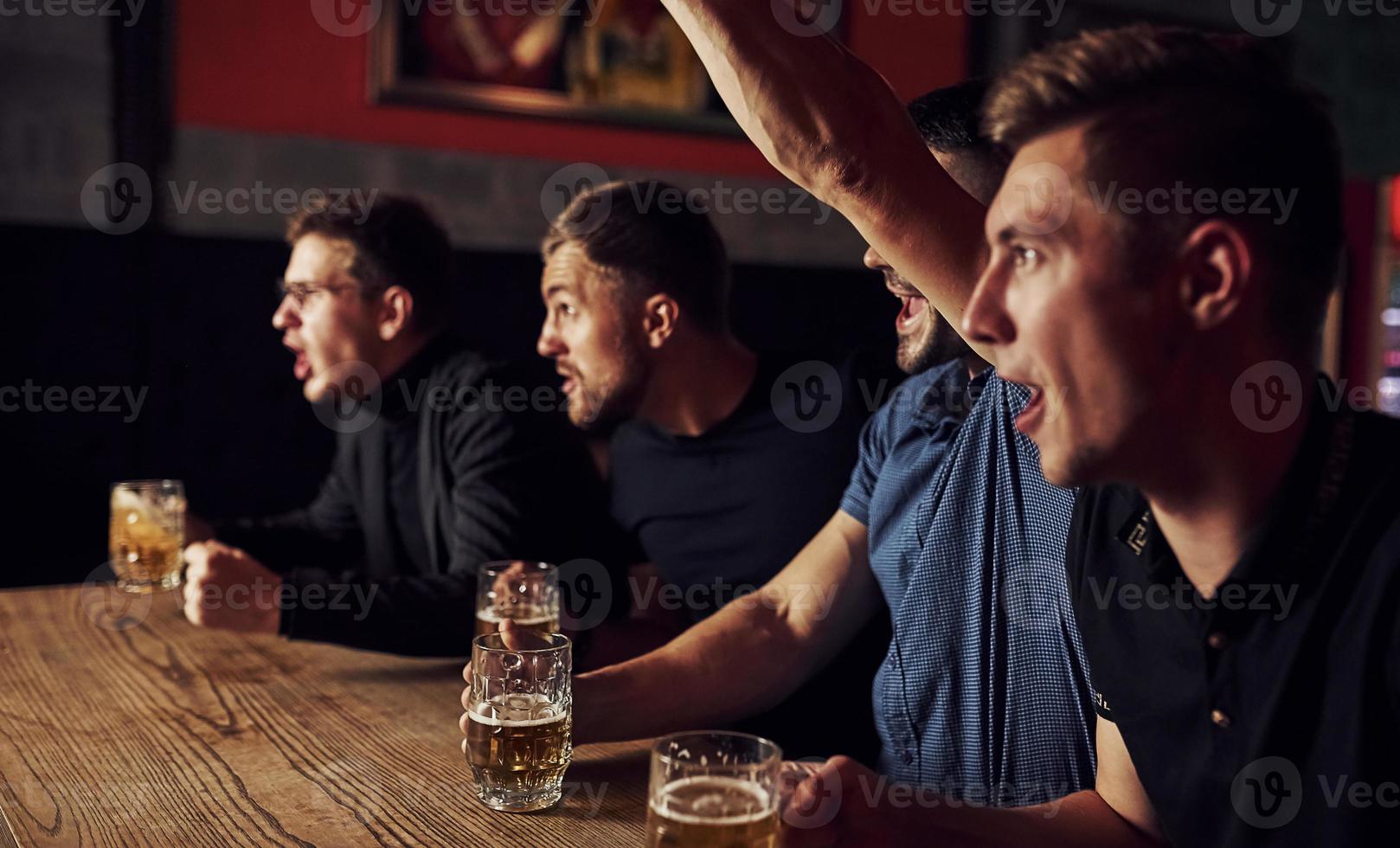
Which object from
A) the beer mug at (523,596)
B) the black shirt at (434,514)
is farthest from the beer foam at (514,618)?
the black shirt at (434,514)

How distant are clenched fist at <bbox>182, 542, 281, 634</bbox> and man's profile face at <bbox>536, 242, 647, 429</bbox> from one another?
26.2 inches

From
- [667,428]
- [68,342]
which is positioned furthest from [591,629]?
[68,342]

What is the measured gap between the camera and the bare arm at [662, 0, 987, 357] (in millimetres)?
990

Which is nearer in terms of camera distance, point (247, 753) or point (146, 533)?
point (247, 753)

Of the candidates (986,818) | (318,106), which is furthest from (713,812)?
(318,106)

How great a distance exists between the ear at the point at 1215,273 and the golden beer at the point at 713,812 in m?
0.44

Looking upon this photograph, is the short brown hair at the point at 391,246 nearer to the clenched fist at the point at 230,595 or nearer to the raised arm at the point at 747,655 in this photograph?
the clenched fist at the point at 230,595

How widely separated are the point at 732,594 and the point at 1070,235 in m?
1.20

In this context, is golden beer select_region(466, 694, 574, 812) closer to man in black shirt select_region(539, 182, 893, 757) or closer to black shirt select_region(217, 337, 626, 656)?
black shirt select_region(217, 337, 626, 656)

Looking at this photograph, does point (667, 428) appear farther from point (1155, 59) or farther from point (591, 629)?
point (1155, 59)

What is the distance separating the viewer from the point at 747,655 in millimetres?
1420

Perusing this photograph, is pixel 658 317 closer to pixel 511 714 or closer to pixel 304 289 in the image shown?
pixel 304 289

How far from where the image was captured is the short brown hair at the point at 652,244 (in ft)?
6.78

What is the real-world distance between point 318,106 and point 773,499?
2233 mm
